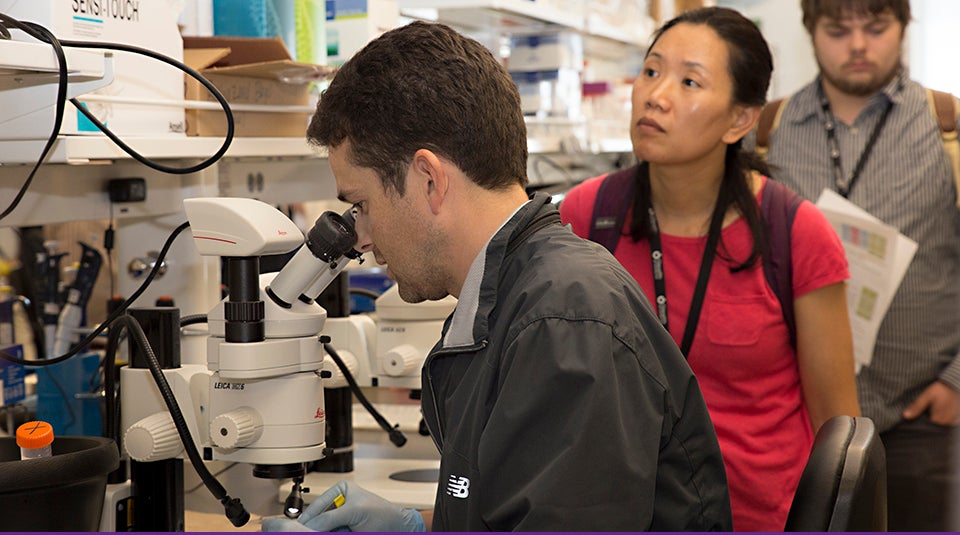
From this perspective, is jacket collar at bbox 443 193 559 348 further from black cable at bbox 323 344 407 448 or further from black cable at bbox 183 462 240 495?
black cable at bbox 183 462 240 495

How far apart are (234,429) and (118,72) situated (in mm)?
596

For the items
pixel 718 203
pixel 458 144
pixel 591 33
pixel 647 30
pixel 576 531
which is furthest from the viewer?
pixel 647 30

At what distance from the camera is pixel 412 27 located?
49.1 inches

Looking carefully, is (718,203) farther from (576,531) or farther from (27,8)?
(27,8)

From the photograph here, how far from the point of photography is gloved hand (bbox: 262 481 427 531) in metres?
1.31

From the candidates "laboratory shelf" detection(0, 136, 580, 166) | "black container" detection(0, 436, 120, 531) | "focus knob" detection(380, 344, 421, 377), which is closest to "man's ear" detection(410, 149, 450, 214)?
"laboratory shelf" detection(0, 136, 580, 166)

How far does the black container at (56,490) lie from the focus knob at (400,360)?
61 centimetres

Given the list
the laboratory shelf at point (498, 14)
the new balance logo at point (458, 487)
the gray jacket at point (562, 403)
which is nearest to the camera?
the gray jacket at point (562, 403)

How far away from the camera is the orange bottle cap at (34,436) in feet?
4.13

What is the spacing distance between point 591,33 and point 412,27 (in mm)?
2091

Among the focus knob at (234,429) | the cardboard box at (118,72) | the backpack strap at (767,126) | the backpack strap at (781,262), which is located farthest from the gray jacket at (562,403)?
the backpack strap at (767,126)

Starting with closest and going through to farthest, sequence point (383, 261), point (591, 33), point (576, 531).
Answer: point (576, 531)
point (383, 261)
point (591, 33)

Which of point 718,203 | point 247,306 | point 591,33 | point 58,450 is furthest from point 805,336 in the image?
point 591,33

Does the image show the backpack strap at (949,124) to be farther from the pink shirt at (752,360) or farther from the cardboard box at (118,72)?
the cardboard box at (118,72)
